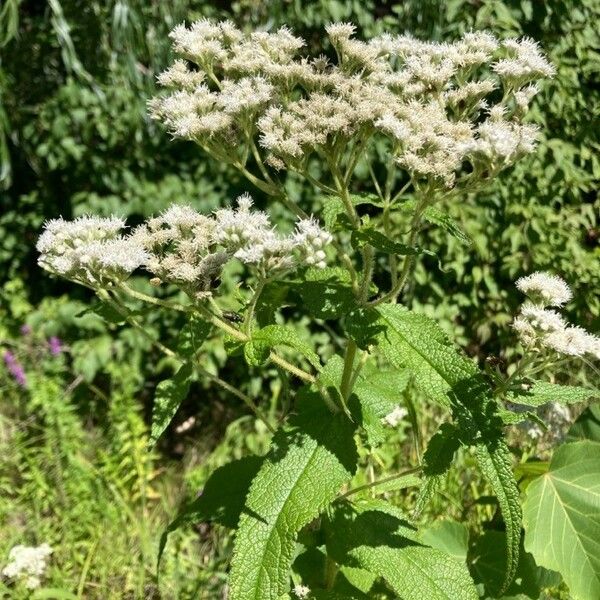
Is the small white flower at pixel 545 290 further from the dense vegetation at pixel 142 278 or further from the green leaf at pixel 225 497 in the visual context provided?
the dense vegetation at pixel 142 278

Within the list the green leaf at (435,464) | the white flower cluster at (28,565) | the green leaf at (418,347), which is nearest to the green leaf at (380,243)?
Answer: the green leaf at (418,347)

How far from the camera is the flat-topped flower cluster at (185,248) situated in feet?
5.40

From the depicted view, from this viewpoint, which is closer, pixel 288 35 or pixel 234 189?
pixel 288 35

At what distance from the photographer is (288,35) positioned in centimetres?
210

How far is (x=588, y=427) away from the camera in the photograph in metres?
2.43

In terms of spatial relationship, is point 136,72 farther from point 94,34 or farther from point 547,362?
point 547,362

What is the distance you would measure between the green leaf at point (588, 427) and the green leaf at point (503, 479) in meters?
1.00

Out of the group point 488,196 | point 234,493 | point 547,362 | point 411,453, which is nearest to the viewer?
point 547,362

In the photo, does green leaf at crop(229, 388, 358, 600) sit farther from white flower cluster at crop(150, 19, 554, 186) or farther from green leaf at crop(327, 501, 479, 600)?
white flower cluster at crop(150, 19, 554, 186)

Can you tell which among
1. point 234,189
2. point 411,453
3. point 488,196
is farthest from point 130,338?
point 488,196

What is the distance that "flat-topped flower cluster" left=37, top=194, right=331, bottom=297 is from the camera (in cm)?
165

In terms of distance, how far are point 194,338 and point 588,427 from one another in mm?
1357

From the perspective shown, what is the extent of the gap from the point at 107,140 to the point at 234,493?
3.10 metres

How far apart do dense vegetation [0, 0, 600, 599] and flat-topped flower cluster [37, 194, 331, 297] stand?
6.54 feet
